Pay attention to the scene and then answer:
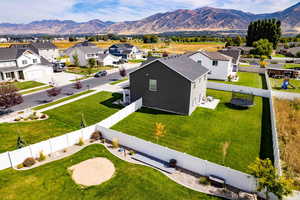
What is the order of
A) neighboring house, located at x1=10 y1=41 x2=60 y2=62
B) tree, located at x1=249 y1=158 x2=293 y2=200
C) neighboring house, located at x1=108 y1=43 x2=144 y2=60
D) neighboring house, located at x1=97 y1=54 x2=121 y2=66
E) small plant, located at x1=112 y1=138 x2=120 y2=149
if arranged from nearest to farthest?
tree, located at x1=249 y1=158 x2=293 y2=200 → small plant, located at x1=112 y1=138 x2=120 y2=149 → neighboring house, located at x1=97 y1=54 x2=121 y2=66 → neighboring house, located at x1=10 y1=41 x2=60 y2=62 → neighboring house, located at x1=108 y1=43 x2=144 y2=60

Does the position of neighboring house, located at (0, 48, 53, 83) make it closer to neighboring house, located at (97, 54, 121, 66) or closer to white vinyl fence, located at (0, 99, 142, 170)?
neighboring house, located at (97, 54, 121, 66)

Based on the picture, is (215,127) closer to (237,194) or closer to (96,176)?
(237,194)

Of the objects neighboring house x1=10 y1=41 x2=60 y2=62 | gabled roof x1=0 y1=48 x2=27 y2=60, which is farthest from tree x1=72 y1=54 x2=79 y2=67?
neighboring house x1=10 y1=41 x2=60 y2=62

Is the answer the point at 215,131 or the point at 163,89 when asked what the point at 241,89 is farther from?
the point at 163,89

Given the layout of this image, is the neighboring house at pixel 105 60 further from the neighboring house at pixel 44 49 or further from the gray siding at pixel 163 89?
the gray siding at pixel 163 89

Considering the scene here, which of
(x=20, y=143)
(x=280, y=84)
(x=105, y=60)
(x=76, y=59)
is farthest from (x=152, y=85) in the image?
(x=105, y=60)

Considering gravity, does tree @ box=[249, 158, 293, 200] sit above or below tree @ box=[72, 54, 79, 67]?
below

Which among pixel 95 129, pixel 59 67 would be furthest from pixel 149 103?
pixel 59 67
